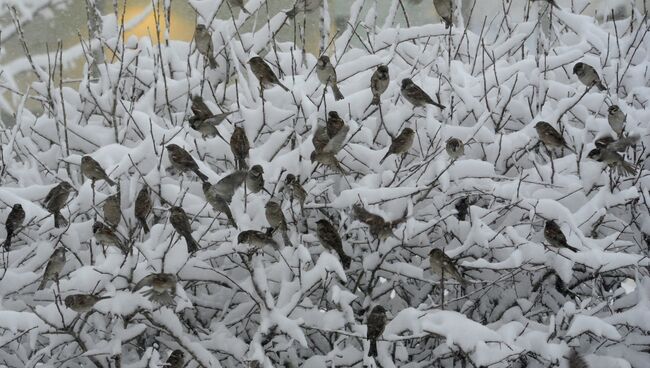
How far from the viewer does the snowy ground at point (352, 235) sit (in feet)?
10.1

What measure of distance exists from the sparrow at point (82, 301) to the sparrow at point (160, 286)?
0.14 meters

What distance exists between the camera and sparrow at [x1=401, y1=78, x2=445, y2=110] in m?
3.61

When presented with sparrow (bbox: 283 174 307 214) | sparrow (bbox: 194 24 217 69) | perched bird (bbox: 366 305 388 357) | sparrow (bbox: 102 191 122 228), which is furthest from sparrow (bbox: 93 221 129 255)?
sparrow (bbox: 194 24 217 69)

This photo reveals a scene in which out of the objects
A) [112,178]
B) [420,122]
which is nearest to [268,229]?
[112,178]

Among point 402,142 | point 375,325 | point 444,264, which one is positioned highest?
point 402,142

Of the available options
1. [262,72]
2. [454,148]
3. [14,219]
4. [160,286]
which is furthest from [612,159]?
[14,219]

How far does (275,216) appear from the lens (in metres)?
3.08

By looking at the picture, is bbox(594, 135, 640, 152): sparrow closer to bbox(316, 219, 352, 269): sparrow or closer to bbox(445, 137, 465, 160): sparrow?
bbox(445, 137, 465, 160): sparrow

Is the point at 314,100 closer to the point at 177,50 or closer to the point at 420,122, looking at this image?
the point at 420,122

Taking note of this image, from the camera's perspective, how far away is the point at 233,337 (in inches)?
130

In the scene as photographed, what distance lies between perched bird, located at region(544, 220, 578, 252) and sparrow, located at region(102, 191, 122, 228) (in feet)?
5.16

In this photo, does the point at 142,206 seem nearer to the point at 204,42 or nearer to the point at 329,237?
the point at 329,237

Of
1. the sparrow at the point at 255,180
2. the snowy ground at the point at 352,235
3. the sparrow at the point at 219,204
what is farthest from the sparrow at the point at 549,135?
the sparrow at the point at 219,204

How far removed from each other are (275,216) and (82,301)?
2.39ft
